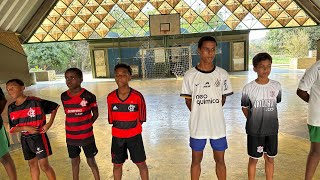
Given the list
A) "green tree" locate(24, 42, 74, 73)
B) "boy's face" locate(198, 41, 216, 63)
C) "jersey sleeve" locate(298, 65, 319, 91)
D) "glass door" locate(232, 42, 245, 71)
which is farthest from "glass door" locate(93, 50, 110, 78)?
"jersey sleeve" locate(298, 65, 319, 91)

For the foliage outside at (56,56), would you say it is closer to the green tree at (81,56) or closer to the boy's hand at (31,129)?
the green tree at (81,56)

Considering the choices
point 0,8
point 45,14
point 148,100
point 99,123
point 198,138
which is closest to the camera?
point 198,138

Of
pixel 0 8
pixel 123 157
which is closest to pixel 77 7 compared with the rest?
pixel 0 8

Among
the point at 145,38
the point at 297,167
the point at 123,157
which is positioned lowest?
the point at 297,167

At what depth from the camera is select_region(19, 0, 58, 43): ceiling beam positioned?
1398cm

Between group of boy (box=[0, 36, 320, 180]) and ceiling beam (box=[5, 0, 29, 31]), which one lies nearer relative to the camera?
group of boy (box=[0, 36, 320, 180])

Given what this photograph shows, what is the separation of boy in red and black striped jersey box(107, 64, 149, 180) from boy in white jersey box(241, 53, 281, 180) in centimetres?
94

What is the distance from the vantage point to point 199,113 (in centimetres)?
222

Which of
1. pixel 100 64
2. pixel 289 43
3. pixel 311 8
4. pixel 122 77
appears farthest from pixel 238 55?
pixel 122 77

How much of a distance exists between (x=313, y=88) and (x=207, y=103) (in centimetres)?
90

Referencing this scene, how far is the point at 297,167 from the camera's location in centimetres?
290

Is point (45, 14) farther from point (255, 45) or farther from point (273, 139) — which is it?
point (255, 45)

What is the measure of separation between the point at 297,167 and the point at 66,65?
2318 centimetres

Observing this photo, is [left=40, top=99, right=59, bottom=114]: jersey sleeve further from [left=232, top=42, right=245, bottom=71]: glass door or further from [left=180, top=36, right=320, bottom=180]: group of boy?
[left=232, top=42, right=245, bottom=71]: glass door
